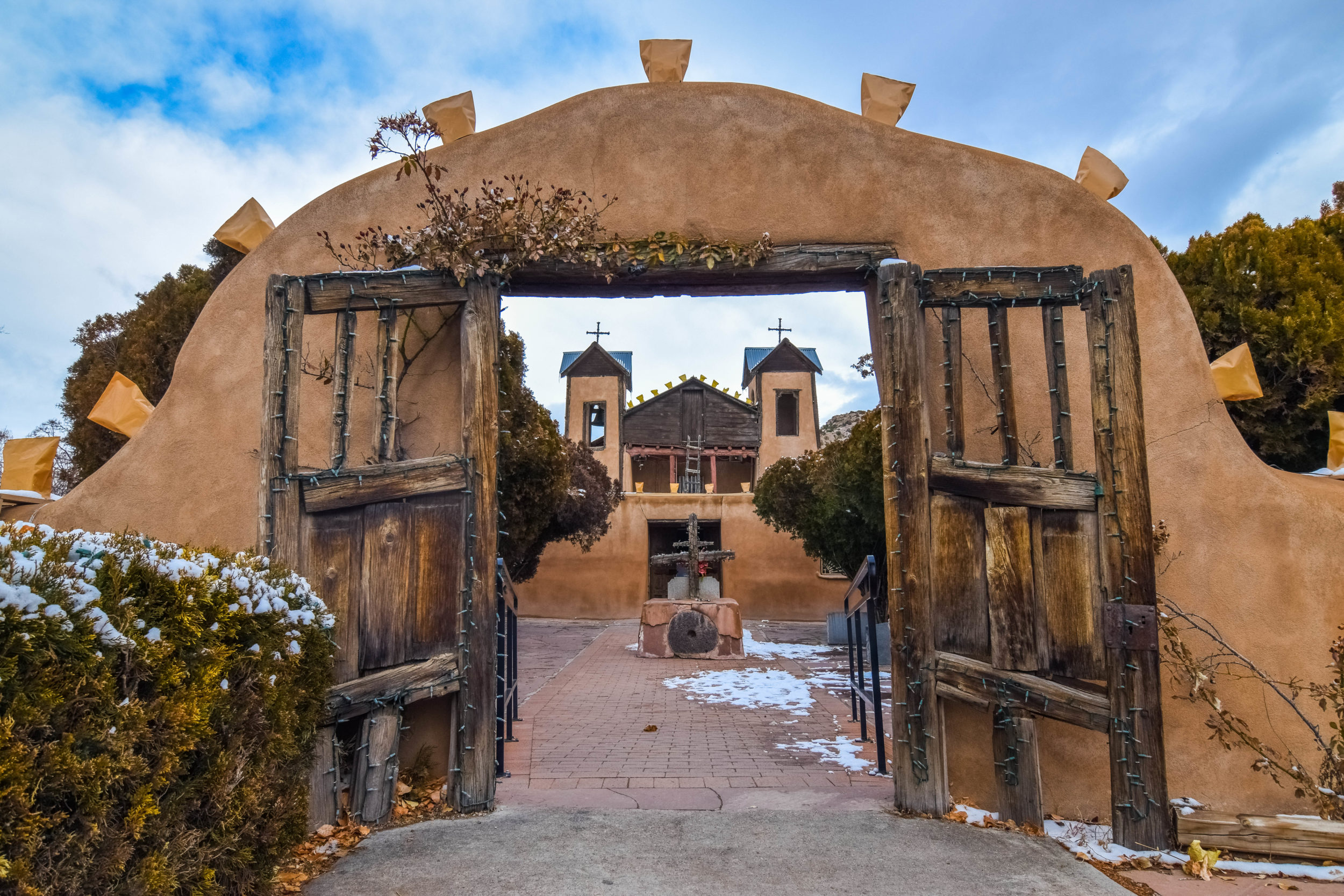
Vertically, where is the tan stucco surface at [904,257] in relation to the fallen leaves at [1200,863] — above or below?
above

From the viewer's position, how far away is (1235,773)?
4148 mm

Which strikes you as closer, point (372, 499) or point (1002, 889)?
point (1002, 889)

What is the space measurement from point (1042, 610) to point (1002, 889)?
1307 mm

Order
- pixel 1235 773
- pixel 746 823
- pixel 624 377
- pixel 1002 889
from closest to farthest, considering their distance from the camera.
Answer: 1. pixel 1002 889
2. pixel 746 823
3. pixel 1235 773
4. pixel 624 377

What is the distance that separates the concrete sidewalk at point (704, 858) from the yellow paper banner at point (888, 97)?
142 inches

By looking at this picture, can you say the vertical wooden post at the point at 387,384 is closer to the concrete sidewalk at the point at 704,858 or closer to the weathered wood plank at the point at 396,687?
the weathered wood plank at the point at 396,687

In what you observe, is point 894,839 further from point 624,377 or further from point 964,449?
point 624,377

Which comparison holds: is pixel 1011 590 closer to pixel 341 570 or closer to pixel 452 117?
pixel 341 570

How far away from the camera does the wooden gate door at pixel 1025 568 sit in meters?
3.88

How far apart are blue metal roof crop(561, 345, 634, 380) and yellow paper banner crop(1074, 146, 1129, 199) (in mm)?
20248

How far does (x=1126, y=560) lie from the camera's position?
12.8 ft

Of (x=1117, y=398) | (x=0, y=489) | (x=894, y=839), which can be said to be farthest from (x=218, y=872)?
(x=1117, y=398)

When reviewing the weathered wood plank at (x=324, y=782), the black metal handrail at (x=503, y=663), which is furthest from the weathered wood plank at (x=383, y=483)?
the weathered wood plank at (x=324, y=782)

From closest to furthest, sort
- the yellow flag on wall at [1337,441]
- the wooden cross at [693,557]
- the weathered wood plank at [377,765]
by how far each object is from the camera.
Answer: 1. the weathered wood plank at [377,765]
2. the yellow flag on wall at [1337,441]
3. the wooden cross at [693,557]
